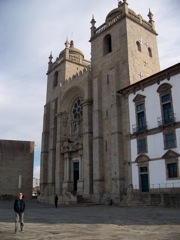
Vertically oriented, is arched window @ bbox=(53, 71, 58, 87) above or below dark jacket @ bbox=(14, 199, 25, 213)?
above

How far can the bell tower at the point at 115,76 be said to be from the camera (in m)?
26.3

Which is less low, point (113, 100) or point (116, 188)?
point (113, 100)

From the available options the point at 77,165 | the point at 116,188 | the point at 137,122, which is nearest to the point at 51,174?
the point at 77,165

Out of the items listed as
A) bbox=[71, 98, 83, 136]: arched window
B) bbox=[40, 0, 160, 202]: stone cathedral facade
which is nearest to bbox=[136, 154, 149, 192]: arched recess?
bbox=[40, 0, 160, 202]: stone cathedral facade

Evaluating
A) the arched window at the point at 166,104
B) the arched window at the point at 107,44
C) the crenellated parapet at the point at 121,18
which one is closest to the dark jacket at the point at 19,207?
the arched window at the point at 166,104

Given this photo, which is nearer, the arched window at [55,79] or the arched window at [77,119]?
the arched window at [77,119]

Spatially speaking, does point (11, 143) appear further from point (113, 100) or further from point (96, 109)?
point (113, 100)

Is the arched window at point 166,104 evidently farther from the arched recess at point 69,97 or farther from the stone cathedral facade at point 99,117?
the arched recess at point 69,97

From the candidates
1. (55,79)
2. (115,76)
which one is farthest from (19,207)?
(55,79)

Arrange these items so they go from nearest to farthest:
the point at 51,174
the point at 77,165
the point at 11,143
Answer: the point at 77,165, the point at 51,174, the point at 11,143

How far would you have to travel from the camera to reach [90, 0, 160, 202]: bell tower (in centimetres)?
2631

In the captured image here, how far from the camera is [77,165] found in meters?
33.5

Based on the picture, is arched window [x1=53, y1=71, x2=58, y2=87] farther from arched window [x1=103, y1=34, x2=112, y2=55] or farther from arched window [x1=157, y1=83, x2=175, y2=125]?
arched window [x1=157, y1=83, x2=175, y2=125]

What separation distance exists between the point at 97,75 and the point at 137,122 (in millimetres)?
9790
